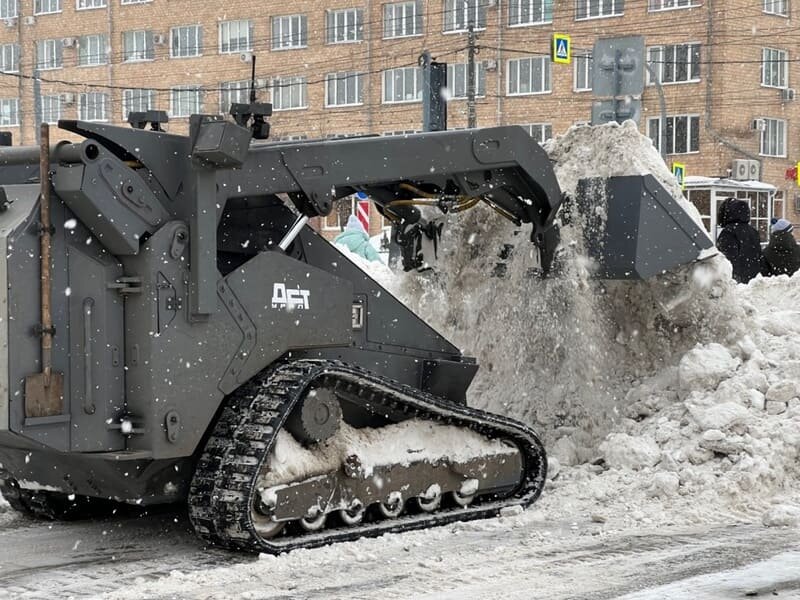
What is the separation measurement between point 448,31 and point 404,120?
3126 mm

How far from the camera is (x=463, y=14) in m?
44.8

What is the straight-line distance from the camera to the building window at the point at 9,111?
178 ft

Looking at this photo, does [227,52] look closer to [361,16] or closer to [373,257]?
[361,16]

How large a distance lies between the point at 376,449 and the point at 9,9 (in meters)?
50.1

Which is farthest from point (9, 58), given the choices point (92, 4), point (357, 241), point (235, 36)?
point (357, 241)

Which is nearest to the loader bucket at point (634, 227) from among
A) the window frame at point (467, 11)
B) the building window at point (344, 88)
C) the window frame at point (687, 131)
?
the window frame at point (687, 131)

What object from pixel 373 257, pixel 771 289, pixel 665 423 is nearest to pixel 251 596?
pixel 665 423

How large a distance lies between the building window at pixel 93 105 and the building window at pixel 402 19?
11.5 metres

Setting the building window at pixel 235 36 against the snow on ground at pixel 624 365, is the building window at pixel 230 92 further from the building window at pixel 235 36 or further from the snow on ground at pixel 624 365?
the snow on ground at pixel 624 365

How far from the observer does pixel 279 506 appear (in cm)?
690

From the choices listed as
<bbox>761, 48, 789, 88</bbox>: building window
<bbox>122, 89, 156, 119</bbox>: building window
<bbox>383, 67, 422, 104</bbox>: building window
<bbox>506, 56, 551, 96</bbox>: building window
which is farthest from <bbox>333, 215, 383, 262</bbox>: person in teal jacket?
<bbox>122, 89, 156, 119</bbox>: building window

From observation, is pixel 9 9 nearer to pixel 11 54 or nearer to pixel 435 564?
pixel 11 54

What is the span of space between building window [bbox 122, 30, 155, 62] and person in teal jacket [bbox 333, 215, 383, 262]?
24.6 meters

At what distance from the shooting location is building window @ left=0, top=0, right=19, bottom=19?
176ft
